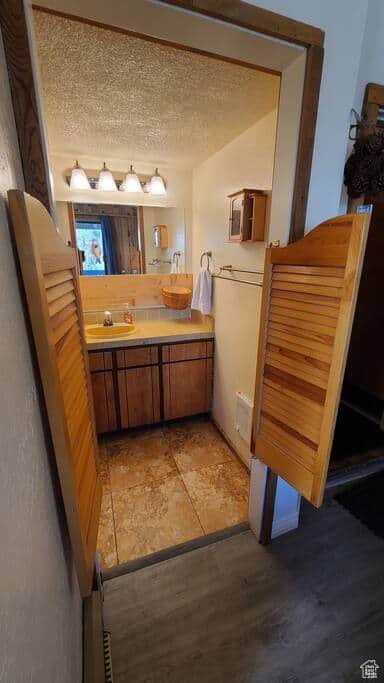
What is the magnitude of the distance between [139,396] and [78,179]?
1837 mm

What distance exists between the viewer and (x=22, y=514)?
0.49 meters

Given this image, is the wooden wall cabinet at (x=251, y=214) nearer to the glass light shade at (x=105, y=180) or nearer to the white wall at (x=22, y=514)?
the glass light shade at (x=105, y=180)

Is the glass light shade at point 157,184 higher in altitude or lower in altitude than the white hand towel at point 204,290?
higher

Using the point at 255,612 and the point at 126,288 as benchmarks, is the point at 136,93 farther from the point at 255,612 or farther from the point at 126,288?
the point at 255,612

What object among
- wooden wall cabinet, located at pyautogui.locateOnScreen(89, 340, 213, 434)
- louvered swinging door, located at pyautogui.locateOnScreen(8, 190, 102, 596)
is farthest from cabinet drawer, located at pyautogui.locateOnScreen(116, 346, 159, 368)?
louvered swinging door, located at pyautogui.locateOnScreen(8, 190, 102, 596)

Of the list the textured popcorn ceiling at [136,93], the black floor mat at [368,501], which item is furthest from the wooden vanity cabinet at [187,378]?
the textured popcorn ceiling at [136,93]

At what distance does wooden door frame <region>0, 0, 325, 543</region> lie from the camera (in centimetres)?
68

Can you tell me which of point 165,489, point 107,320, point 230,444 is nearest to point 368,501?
point 230,444

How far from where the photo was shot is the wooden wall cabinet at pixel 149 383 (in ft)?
7.34

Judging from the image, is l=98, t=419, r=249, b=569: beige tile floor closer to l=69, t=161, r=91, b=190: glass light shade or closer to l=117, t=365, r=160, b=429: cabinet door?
l=117, t=365, r=160, b=429: cabinet door

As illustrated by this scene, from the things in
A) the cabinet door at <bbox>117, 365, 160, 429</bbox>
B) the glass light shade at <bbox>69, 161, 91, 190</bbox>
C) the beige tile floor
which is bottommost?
the beige tile floor

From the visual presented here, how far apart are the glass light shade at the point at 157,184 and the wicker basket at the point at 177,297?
2.82 ft

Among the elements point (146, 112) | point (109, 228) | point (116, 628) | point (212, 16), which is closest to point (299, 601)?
point (116, 628)

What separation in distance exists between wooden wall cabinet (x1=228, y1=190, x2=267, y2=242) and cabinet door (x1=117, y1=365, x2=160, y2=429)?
50.1 inches
